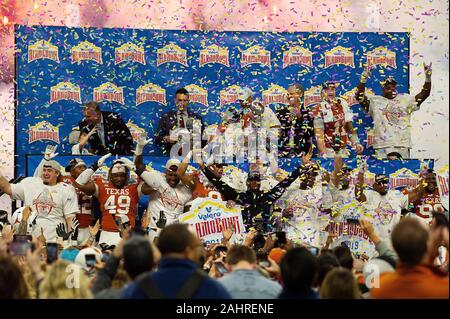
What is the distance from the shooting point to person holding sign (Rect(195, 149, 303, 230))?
40.6 ft

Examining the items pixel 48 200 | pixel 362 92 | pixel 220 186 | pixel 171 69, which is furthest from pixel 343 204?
pixel 48 200

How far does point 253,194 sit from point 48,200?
2.45 meters

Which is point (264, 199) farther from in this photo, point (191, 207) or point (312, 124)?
point (312, 124)

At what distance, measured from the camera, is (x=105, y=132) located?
14055 millimetres

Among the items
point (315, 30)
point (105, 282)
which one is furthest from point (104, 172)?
point (105, 282)

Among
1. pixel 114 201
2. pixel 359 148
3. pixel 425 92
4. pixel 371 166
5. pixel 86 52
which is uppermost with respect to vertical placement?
pixel 86 52

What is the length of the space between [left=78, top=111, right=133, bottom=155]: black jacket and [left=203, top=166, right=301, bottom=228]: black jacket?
1.90 metres

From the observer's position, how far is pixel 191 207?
11969 millimetres

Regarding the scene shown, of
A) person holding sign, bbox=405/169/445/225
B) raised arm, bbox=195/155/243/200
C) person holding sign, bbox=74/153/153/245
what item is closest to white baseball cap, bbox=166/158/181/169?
raised arm, bbox=195/155/243/200

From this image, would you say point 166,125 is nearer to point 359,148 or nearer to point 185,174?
point 185,174

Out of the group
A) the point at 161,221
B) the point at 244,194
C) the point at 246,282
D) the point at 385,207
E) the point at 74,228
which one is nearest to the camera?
the point at 246,282

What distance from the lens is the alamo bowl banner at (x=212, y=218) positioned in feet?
38.5

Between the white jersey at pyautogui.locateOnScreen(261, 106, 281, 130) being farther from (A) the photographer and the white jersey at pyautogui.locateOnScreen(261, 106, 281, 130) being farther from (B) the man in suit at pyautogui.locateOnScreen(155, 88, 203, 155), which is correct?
(A) the photographer

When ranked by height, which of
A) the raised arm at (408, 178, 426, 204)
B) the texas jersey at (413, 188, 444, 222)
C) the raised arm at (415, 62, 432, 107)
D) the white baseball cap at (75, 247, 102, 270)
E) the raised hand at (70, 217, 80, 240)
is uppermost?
the raised arm at (415, 62, 432, 107)
